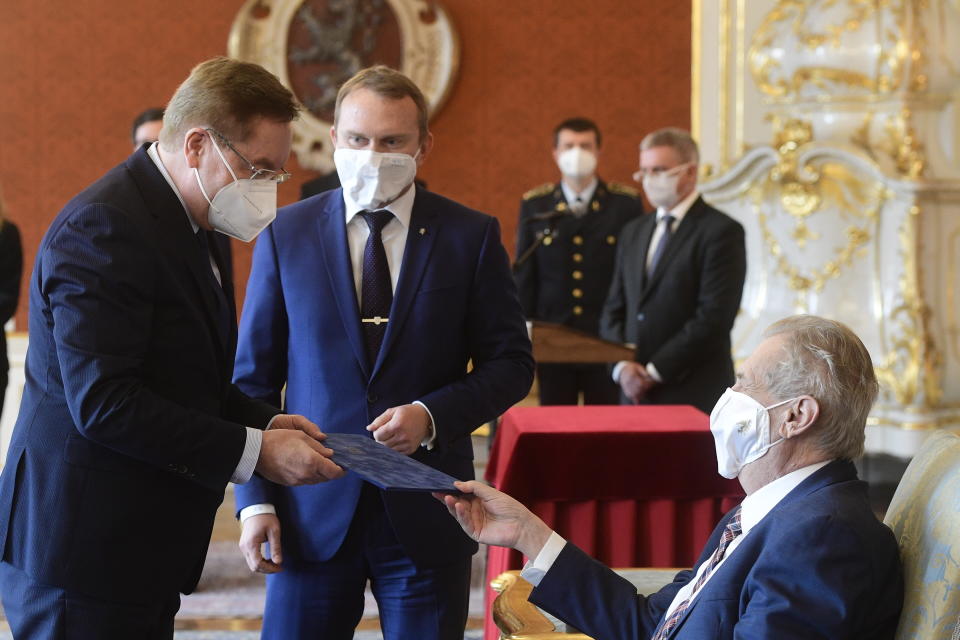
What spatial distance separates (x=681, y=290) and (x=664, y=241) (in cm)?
20

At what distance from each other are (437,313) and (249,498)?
47cm

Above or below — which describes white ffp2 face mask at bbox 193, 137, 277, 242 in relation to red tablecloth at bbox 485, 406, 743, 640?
above

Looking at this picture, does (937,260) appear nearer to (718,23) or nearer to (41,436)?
(718,23)

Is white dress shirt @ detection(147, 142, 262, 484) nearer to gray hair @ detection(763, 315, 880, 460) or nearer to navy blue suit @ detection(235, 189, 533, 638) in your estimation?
navy blue suit @ detection(235, 189, 533, 638)

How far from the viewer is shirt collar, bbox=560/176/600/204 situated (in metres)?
5.34

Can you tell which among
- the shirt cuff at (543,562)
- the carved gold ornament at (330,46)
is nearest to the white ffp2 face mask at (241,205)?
the shirt cuff at (543,562)

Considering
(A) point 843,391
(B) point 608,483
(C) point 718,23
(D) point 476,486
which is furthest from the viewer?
(C) point 718,23

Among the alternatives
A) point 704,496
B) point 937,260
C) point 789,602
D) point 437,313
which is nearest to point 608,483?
point 704,496

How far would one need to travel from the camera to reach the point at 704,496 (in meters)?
2.97

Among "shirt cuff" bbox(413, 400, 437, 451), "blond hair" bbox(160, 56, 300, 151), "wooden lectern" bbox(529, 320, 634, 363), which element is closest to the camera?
"blond hair" bbox(160, 56, 300, 151)

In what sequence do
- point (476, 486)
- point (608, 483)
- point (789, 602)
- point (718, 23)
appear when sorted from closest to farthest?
point (789, 602) → point (476, 486) → point (608, 483) → point (718, 23)

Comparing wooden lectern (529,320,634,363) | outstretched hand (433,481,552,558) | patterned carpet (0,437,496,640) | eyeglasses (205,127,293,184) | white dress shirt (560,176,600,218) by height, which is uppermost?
eyeglasses (205,127,293,184)

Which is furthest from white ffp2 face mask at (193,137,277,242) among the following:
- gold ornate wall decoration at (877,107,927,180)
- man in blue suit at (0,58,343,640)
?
gold ornate wall decoration at (877,107,927,180)

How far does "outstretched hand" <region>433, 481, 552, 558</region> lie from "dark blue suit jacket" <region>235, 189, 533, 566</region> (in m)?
0.25
